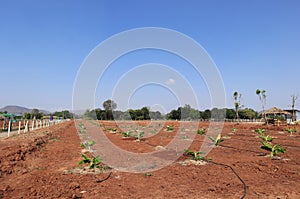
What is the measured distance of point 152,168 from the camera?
611 cm

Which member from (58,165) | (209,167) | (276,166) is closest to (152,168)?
(209,167)

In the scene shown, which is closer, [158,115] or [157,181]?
[157,181]

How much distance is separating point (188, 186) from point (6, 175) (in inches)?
183

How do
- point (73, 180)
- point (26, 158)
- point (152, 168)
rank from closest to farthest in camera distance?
1. point (73, 180)
2. point (152, 168)
3. point (26, 158)

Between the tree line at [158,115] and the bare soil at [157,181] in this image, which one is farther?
the tree line at [158,115]

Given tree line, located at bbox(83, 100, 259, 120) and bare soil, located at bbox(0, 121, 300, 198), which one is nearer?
bare soil, located at bbox(0, 121, 300, 198)

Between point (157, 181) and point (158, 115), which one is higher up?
point (158, 115)

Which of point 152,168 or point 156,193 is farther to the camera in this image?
point 152,168

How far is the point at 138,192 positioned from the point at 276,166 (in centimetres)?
432

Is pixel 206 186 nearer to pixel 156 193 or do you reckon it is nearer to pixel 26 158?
pixel 156 193

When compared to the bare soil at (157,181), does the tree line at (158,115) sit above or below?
above

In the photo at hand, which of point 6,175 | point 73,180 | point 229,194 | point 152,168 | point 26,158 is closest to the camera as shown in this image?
point 229,194

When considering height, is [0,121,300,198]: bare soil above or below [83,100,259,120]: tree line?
A: below

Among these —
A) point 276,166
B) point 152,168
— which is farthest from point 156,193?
point 276,166
